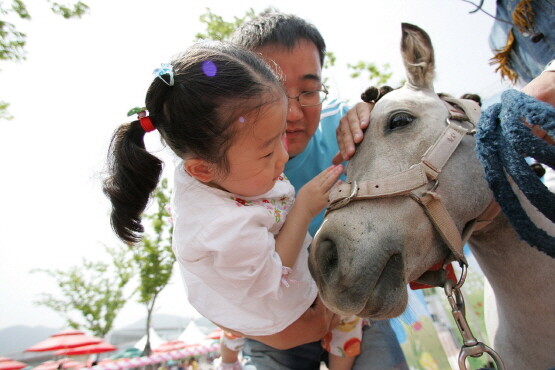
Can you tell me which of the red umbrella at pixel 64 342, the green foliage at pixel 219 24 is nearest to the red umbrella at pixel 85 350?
the red umbrella at pixel 64 342

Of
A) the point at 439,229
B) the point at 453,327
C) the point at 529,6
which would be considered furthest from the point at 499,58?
the point at 439,229

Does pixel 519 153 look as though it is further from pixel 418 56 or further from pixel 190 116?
pixel 190 116

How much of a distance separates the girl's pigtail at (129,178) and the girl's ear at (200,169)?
8.6 inches

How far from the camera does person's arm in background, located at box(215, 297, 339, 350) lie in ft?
5.83

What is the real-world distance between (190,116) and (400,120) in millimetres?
968

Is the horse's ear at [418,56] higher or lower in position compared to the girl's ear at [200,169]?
higher

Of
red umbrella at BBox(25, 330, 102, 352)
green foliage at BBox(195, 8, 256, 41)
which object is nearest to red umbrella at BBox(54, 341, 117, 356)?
red umbrella at BBox(25, 330, 102, 352)

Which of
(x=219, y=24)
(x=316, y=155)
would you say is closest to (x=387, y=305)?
(x=316, y=155)

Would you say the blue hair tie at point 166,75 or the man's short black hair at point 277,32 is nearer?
the blue hair tie at point 166,75

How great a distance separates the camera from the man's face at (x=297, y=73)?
2191 mm

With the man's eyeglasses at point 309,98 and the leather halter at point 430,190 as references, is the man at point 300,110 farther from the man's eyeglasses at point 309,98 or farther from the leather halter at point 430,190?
the leather halter at point 430,190

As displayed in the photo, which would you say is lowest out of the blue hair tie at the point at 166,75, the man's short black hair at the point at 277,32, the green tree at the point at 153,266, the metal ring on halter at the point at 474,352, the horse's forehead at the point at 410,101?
the green tree at the point at 153,266

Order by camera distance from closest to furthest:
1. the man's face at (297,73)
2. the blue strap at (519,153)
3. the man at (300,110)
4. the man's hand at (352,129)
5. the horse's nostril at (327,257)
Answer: the blue strap at (519,153) < the horse's nostril at (327,257) < the man's hand at (352,129) < the man at (300,110) < the man's face at (297,73)

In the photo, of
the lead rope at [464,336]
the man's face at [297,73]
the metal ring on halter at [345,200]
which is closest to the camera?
the lead rope at [464,336]
